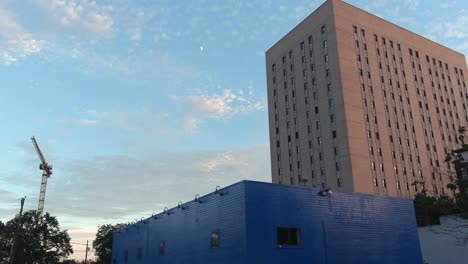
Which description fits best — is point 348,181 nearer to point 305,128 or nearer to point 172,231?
point 305,128

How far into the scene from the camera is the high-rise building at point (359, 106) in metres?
71.3

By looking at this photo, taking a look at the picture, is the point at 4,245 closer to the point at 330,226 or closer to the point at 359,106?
the point at 359,106

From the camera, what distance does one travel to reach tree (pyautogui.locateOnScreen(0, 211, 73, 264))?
3290 inches

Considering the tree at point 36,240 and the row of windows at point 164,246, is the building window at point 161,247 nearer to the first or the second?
the row of windows at point 164,246

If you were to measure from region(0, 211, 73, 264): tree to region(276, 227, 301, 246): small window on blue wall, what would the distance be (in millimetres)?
74120

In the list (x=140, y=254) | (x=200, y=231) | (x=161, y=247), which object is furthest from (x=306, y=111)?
(x=200, y=231)

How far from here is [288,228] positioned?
1045 inches

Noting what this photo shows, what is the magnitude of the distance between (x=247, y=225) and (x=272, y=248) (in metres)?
2.27

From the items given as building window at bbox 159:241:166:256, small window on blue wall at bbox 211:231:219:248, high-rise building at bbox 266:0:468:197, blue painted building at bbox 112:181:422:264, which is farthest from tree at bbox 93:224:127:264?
small window on blue wall at bbox 211:231:219:248

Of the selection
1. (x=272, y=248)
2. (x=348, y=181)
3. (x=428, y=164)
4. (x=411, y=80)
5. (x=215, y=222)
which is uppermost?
(x=411, y=80)

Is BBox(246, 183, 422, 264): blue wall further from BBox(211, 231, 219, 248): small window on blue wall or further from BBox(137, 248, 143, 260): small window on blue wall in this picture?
BBox(137, 248, 143, 260): small window on blue wall

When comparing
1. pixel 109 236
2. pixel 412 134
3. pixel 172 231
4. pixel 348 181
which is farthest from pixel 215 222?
pixel 109 236

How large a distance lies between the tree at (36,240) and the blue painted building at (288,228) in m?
62.4

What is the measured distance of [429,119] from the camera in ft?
277
